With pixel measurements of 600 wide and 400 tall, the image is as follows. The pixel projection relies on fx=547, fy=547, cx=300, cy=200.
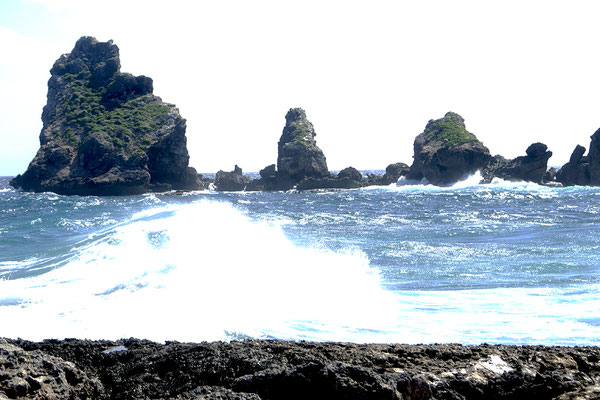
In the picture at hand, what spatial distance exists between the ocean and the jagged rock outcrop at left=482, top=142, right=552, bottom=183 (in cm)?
5550

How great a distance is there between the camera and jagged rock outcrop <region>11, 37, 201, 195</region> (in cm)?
6775

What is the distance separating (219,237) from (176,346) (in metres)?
A: 14.5

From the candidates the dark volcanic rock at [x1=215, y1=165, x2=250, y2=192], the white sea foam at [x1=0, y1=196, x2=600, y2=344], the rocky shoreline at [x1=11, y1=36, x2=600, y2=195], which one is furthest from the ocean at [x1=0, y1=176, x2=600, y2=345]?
the dark volcanic rock at [x1=215, y1=165, x2=250, y2=192]

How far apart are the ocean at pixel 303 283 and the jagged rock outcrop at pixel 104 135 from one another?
4643 centimetres

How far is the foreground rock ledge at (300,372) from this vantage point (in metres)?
3.30

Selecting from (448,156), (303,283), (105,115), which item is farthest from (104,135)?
(303,283)

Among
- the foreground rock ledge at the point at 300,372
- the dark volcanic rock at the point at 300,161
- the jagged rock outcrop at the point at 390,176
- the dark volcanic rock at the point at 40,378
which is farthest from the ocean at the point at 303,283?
the jagged rock outcrop at the point at 390,176

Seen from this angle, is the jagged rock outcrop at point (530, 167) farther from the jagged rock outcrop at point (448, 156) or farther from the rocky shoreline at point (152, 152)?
the jagged rock outcrop at point (448, 156)

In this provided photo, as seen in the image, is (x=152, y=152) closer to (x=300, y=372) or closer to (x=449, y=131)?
(x=449, y=131)

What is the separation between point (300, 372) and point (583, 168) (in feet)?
256

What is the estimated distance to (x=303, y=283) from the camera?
12359 mm

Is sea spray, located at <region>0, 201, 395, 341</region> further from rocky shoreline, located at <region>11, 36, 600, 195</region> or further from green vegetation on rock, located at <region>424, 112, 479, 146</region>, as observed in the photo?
green vegetation on rock, located at <region>424, 112, 479, 146</region>

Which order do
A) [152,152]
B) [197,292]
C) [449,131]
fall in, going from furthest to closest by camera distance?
[449,131], [152,152], [197,292]

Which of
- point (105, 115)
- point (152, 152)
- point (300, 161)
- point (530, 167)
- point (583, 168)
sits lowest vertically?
point (583, 168)
